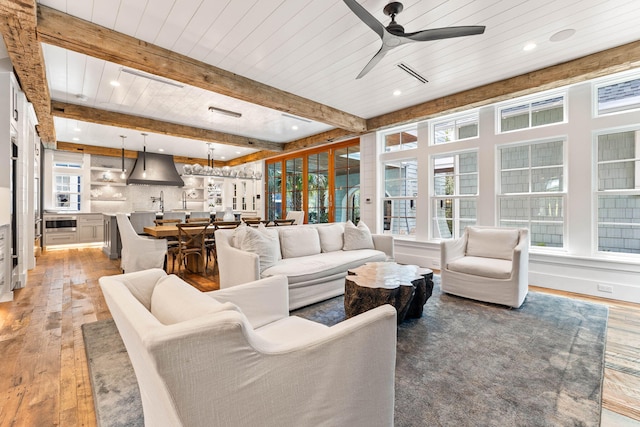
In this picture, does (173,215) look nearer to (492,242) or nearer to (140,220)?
(140,220)

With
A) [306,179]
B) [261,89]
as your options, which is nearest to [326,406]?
[261,89]

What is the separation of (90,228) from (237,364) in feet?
31.4

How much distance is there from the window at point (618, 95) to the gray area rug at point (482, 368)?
257cm

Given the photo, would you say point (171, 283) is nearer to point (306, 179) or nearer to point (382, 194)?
point (382, 194)

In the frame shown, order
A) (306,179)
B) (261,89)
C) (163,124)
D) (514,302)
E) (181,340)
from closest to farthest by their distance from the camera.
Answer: (181,340) < (514,302) < (261,89) < (163,124) < (306,179)

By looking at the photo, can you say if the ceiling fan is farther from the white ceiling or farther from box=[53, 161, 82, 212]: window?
box=[53, 161, 82, 212]: window

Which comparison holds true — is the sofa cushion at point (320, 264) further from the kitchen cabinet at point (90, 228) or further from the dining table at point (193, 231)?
the kitchen cabinet at point (90, 228)

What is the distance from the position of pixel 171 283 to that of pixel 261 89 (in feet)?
11.4

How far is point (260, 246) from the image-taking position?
3.17 metres

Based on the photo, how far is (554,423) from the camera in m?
1.54

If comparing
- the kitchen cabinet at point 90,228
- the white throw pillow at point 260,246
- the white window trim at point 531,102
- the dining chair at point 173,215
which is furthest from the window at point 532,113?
the kitchen cabinet at point 90,228

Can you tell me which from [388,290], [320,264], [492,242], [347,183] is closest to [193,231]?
[320,264]

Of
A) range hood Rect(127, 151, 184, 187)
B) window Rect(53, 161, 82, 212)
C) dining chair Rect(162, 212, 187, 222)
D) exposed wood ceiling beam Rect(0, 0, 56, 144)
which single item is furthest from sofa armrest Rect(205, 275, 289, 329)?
window Rect(53, 161, 82, 212)

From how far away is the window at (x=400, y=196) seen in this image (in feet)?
18.9
